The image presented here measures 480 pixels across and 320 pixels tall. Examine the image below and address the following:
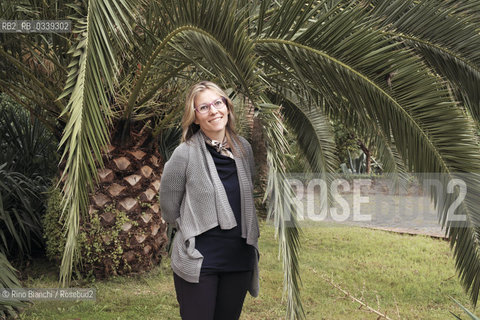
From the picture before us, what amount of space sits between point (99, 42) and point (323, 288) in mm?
3915

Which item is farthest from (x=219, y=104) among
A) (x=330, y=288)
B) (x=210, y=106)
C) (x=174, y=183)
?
(x=330, y=288)

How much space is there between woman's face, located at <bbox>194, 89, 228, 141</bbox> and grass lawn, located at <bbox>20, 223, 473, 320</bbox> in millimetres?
1742

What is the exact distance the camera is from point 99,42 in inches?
118

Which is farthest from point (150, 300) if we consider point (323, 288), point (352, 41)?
point (352, 41)

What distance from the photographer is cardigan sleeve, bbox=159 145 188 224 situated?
2.52 m

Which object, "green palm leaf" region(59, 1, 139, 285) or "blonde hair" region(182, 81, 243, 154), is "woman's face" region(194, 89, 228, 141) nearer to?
"blonde hair" region(182, 81, 243, 154)

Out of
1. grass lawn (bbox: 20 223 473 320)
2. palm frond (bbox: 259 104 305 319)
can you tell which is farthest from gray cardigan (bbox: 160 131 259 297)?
grass lawn (bbox: 20 223 473 320)

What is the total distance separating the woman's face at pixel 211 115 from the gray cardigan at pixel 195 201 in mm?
76

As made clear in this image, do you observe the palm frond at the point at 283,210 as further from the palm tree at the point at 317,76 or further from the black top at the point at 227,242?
the black top at the point at 227,242

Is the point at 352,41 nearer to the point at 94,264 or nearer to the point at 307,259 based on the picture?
the point at 94,264

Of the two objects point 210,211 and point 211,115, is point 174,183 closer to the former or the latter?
point 210,211

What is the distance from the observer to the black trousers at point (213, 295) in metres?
2.44

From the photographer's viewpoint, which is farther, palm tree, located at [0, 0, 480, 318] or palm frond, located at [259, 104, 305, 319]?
palm tree, located at [0, 0, 480, 318]

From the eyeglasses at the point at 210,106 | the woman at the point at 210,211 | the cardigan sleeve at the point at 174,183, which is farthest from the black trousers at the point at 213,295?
the eyeglasses at the point at 210,106
